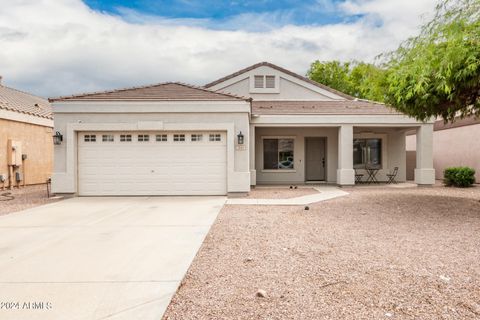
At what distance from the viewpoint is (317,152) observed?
54.0 ft

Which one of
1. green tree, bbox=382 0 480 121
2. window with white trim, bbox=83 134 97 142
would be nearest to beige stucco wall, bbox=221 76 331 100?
window with white trim, bbox=83 134 97 142

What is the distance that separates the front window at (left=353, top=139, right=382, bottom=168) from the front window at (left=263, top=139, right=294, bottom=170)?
12.2 ft

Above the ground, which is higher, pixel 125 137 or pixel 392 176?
pixel 125 137

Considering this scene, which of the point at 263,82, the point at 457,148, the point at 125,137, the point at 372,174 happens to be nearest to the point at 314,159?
the point at 372,174

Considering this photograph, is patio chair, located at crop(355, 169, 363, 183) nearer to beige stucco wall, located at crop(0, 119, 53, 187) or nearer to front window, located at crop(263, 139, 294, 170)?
front window, located at crop(263, 139, 294, 170)

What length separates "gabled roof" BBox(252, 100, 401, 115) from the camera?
14.7 m

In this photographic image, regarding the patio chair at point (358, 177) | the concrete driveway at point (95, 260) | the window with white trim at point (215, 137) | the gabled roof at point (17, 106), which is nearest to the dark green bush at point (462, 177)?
the patio chair at point (358, 177)

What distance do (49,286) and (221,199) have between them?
712 cm

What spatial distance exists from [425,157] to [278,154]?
6.84 meters

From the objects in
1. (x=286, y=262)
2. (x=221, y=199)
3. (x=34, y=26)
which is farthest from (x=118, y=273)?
(x=34, y=26)

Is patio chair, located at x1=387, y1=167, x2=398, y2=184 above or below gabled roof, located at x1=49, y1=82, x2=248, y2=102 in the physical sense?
below

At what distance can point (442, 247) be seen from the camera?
5078 mm

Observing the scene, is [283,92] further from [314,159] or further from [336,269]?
[336,269]

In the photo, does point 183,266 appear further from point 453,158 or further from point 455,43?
point 453,158
